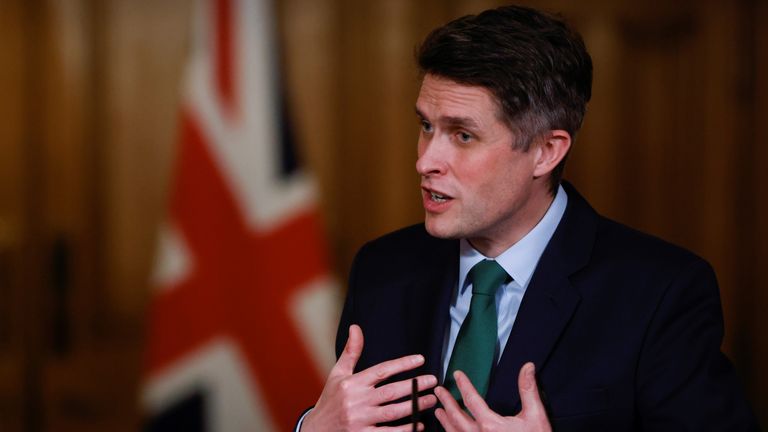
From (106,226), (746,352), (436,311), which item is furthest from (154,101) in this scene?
(746,352)

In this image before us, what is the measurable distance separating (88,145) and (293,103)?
0.68 metres

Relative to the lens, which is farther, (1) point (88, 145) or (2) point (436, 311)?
(1) point (88, 145)

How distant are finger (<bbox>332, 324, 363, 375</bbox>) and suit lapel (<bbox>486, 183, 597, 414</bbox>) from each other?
9.0 inches

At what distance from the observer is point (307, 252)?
3.42 m

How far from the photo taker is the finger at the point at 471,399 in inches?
62.2

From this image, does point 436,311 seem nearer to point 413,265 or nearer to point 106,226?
point 413,265

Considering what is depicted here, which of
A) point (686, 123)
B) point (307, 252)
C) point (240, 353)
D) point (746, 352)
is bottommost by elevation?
point (746, 352)

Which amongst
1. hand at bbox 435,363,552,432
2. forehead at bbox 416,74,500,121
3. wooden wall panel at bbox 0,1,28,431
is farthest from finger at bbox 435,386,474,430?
wooden wall panel at bbox 0,1,28,431

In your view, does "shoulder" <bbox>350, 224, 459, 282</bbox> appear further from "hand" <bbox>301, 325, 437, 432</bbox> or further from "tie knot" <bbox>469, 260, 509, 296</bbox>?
"hand" <bbox>301, 325, 437, 432</bbox>

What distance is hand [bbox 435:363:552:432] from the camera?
5.14ft

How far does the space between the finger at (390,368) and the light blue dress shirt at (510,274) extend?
190mm

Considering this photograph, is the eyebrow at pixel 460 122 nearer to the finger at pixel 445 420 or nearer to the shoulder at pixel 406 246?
the shoulder at pixel 406 246

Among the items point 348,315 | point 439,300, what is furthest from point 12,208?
point 439,300

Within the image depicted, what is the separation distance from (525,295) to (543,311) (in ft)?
0.15
